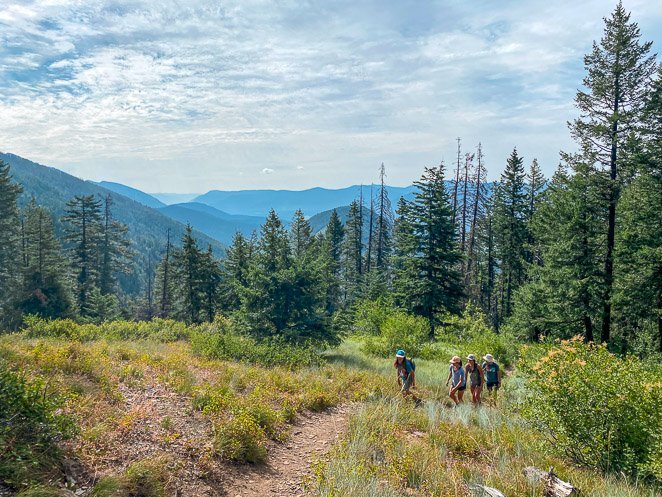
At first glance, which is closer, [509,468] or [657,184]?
[509,468]

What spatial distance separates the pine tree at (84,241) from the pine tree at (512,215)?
36215 mm

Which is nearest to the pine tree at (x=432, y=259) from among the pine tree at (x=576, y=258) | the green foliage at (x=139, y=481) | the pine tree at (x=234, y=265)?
the pine tree at (x=576, y=258)

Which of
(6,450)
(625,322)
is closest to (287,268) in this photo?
(6,450)

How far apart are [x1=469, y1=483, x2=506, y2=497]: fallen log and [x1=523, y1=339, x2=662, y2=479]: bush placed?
1965 mm

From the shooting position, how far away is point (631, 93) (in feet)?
53.3

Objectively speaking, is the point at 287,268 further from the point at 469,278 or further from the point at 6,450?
the point at 469,278

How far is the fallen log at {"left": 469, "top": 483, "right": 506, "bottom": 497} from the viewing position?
491cm

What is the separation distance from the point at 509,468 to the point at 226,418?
4.72 metres

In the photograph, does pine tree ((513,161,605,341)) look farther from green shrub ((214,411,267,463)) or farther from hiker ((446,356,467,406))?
green shrub ((214,411,267,463))

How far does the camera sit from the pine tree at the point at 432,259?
2488cm

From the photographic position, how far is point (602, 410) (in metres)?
5.83

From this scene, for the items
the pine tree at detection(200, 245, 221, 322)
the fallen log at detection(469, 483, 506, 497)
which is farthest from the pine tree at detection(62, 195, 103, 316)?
the fallen log at detection(469, 483, 506, 497)

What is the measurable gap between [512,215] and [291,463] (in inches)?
1248

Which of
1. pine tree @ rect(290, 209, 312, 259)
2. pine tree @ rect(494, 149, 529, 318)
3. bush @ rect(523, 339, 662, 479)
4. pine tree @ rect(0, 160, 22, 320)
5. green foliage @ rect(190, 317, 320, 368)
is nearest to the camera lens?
bush @ rect(523, 339, 662, 479)
